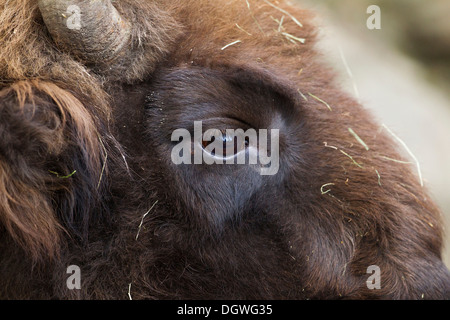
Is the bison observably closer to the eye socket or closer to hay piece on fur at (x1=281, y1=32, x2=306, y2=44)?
the eye socket

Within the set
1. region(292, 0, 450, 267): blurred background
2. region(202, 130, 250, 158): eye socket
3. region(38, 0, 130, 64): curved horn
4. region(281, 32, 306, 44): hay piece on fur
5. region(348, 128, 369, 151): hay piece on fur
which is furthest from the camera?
region(292, 0, 450, 267): blurred background

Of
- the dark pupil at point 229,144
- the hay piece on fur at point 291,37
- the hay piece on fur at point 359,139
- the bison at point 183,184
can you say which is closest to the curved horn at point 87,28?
the bison at point 183,184

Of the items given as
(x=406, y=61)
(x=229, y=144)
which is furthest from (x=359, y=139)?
(x=406, y=61)

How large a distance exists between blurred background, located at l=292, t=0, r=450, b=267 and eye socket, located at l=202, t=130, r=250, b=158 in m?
3.95

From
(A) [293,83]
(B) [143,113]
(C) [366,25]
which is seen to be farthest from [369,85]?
(B) [143,113]

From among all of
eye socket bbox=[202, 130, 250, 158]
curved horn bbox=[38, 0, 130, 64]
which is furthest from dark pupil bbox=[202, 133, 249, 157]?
curved horn bbox=[38, 0, 130, 64]

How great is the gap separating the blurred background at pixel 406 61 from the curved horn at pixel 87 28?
4.19 m

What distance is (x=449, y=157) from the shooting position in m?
6.37

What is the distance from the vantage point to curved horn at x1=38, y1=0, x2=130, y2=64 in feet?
7.52

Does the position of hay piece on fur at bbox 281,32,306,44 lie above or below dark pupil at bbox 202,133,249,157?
above

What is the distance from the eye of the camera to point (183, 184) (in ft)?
8.25

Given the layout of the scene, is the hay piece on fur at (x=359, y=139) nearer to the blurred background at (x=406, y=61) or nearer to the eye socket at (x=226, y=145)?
the eye socket at (x=226, y=145)

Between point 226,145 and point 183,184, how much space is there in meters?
0.27

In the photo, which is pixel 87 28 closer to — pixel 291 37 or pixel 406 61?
pixel 291 37
